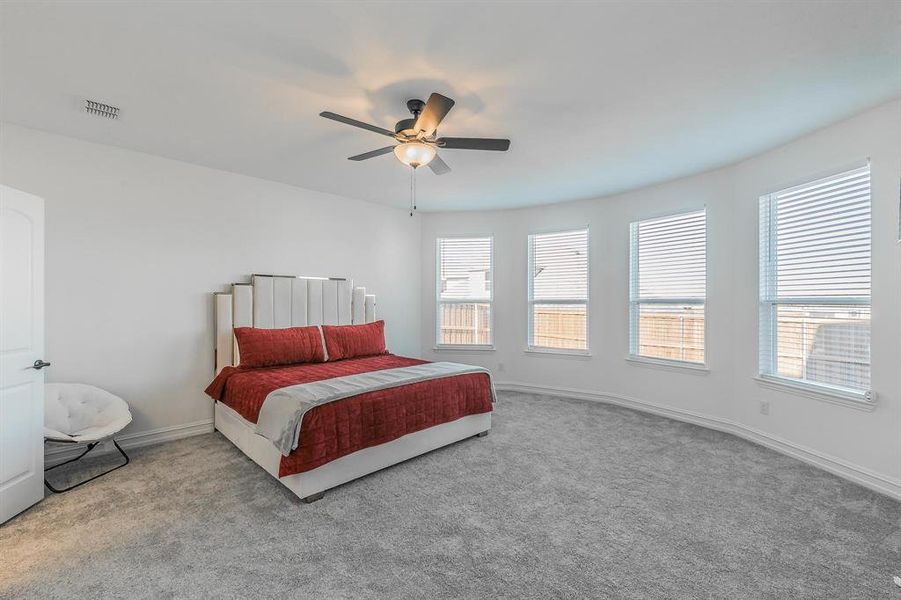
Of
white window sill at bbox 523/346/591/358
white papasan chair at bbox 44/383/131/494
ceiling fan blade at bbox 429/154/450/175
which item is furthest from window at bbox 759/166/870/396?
white papasan chair at bbox 44/383/131/494

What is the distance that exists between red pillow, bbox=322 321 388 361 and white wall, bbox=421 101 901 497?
1.31 meters

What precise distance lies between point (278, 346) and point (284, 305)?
0.62 m

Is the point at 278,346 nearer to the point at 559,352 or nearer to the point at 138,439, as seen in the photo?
the point at 138,439

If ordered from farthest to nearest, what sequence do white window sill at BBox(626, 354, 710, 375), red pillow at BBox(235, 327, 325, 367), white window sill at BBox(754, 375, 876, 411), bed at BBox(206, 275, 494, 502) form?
white window sill at BBox(626, 354, 710, 375)
red pillow at BBox(235, 327, 325, 367)
white window sill at BBox(754, 375, 876, 411)
bed at BBox(206, 275, 494, 502)

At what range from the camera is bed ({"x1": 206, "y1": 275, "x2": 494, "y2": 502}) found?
8.51ft

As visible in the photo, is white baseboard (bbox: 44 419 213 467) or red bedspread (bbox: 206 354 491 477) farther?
white baseboard (bbox: 44 419 213 467)

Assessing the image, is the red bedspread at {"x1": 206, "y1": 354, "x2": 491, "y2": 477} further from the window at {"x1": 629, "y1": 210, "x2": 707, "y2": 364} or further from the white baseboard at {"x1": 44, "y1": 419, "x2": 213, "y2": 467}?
the window at {"x1": 629, "y1": 210, "x2": 707, "y2": 364}

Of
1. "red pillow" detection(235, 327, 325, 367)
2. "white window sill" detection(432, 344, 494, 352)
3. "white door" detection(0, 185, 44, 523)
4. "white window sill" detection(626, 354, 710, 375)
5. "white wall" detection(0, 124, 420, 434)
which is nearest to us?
"white door" detection(0, 185, 44, 523)

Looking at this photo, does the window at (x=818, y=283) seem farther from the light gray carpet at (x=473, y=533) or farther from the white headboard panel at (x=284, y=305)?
the white headboard panel at (x=284, y=305)

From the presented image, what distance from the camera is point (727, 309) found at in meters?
3.95

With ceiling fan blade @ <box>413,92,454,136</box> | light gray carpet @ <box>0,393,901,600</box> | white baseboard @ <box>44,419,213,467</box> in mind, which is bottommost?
light gray carpet @ <box>0,393,901,600</box>

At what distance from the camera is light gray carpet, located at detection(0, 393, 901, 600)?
1.82 meters

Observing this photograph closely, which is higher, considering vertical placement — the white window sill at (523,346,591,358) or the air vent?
the air vent

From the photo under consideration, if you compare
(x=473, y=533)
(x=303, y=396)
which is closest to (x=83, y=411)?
(x=303, y=396)
